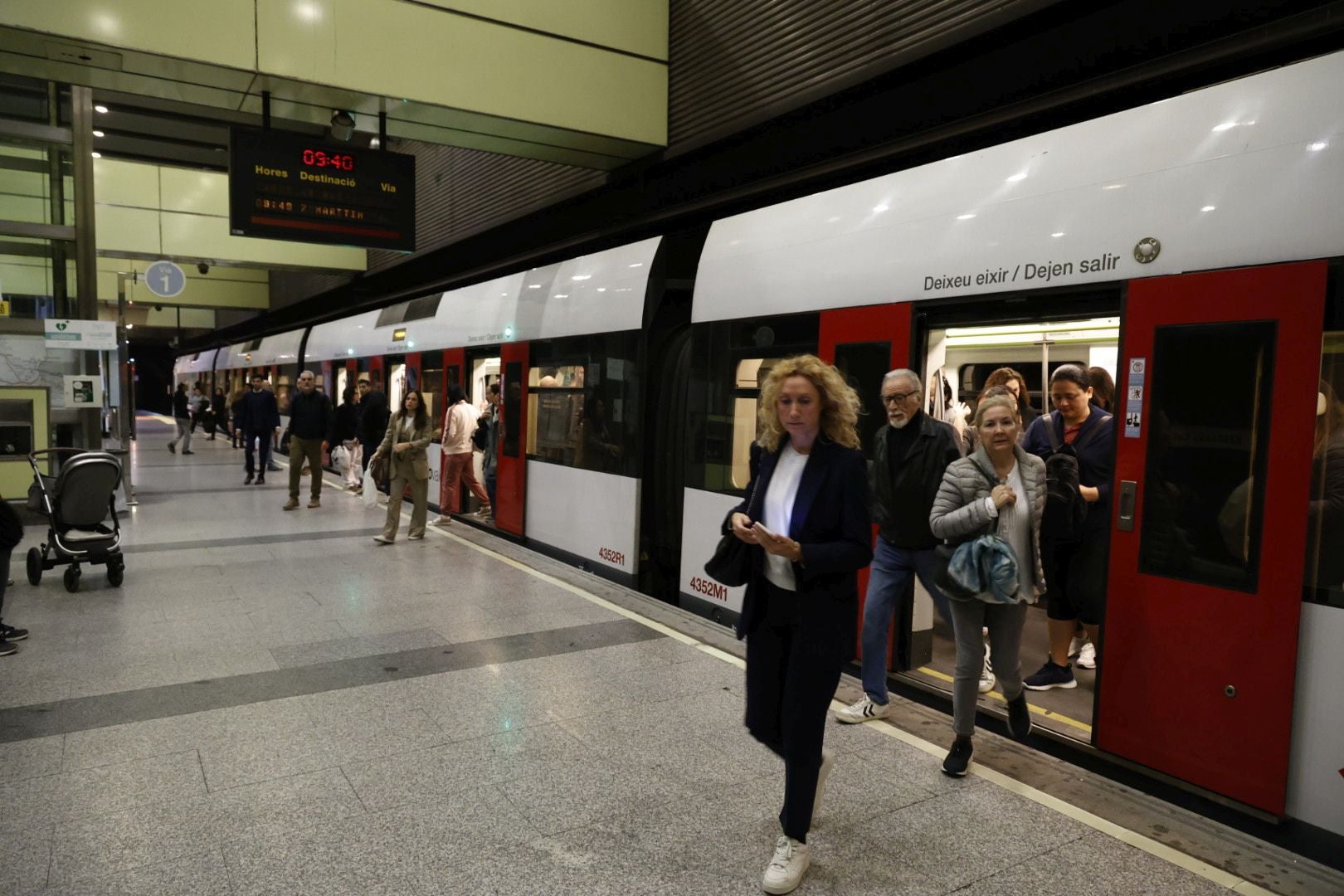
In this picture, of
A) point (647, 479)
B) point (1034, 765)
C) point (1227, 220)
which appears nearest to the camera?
point (1227, 220)

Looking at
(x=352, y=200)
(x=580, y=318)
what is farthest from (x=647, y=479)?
(x=352, y=200)

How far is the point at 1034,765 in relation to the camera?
11.7ft

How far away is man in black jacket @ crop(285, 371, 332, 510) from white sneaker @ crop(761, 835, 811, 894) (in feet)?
29.9

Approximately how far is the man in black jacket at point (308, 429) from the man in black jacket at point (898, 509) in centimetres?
830

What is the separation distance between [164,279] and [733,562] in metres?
13.3

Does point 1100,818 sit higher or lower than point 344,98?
lower

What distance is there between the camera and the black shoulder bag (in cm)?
274

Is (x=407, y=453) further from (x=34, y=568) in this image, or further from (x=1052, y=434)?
(x=1052, y=434)

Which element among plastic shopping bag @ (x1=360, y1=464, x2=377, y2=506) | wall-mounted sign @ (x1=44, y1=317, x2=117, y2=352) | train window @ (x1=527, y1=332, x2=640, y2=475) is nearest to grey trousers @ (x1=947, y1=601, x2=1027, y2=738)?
train window @ (x1=527, y1=332, x2=640, y2=475)

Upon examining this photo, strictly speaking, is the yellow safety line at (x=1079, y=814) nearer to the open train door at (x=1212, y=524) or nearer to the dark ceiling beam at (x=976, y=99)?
the open train door at (x=1212, y=524)

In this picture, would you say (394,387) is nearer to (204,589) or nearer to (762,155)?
(204,589)

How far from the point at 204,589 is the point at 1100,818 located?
6.06 m

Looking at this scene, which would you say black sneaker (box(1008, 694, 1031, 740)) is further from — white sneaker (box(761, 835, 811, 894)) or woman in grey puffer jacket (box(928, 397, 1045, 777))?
white sneaker (box(761, 835, 811, 894))

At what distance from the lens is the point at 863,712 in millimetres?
4039
